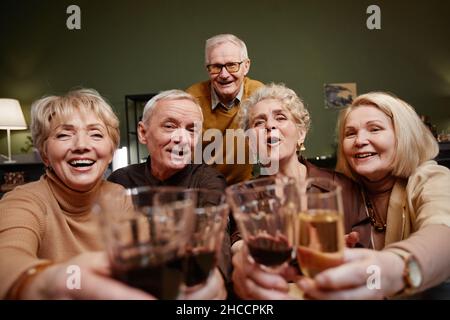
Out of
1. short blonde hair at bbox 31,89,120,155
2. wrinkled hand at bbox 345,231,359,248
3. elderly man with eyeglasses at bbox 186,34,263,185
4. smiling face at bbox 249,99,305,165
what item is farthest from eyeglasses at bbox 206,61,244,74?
wrinkled hand at bbox 345,231,359,248

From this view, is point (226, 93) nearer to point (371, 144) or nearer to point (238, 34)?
point (371, 144)

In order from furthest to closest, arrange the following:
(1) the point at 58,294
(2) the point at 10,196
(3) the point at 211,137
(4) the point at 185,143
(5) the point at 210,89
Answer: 1. (5) the point at 210,89
2. (3) the point at 211,137
3. (4) the point at 185,143
4. (2) the point at 10,196
5. (1) the point at 58,294

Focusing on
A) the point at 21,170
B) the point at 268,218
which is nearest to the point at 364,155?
the point at 268,218

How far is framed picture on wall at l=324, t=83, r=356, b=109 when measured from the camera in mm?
4677

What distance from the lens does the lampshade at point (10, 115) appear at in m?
4.02

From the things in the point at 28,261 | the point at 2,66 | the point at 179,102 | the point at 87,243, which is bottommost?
the point at 87,243

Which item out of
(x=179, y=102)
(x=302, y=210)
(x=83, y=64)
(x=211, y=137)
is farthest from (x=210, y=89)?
(x=83, y=64)

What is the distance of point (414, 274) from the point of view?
0.71m

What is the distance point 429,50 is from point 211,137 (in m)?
3.78

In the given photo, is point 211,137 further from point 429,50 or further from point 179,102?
point 429,50

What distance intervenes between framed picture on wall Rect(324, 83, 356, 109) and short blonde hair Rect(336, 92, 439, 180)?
139 inches

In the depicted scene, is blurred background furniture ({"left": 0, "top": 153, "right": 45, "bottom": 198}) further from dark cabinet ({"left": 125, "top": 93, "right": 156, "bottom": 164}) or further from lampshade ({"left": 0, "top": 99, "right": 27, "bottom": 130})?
dark cabinet ({"left": 125, "top": 93, "right": 156, "bottom": 164})

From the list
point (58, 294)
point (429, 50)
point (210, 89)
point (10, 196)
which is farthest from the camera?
point (429, 50)

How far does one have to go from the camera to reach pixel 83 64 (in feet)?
15.4
